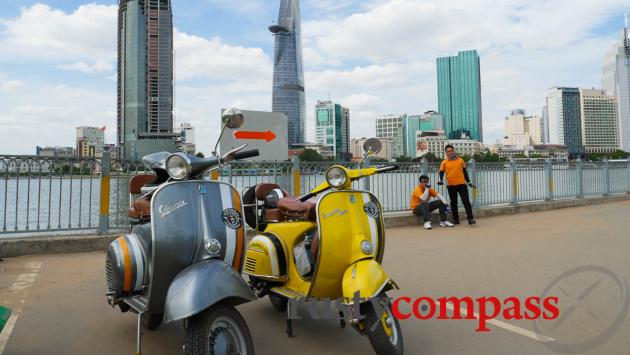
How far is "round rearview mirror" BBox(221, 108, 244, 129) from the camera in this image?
3.19 meters

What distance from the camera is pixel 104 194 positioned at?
22.2 ft

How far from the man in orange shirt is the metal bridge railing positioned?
0.52 meters

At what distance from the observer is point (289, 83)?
119 meters

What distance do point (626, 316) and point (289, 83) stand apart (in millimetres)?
118478

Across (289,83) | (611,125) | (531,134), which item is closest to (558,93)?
(611,125)

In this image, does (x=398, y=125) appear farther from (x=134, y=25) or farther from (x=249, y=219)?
(x=134, y=25)

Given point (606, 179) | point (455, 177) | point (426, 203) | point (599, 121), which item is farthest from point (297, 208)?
point (599, 121)

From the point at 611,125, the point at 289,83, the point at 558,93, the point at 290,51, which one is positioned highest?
the point at 290,51

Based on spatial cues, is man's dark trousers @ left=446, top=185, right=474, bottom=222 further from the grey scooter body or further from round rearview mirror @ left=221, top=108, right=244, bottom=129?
the grey scooter body

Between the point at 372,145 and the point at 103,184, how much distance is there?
4527mm

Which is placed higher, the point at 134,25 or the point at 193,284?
the point at 134,25

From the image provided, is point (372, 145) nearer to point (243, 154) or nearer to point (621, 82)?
point (243, 154)

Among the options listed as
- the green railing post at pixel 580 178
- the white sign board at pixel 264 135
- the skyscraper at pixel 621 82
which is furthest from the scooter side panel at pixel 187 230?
the skyscraper at pixel 621 82

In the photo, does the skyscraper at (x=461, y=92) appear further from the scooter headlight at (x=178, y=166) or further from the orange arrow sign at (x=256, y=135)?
the scooter headlight at (x=178, y=166)
